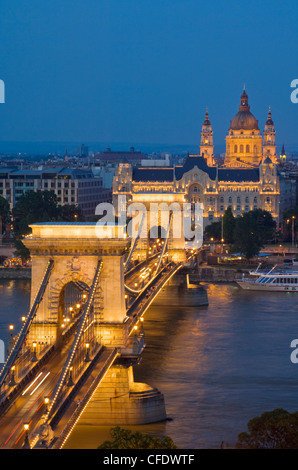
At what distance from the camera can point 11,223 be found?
50.3 m

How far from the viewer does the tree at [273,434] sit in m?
14.6

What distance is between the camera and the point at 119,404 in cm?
1800

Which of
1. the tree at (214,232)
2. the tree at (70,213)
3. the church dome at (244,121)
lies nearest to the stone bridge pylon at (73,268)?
the tree at (70,213)

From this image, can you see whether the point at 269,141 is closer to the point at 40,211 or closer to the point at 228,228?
the point at 228,228

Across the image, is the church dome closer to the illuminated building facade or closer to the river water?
the illuminated building facade

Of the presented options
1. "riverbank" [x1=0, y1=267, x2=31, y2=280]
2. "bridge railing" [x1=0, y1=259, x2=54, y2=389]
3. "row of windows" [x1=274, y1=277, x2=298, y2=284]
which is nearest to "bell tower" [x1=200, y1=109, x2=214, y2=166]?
"riverbank" [x1=0, y1=267, x2=31, y2=280]

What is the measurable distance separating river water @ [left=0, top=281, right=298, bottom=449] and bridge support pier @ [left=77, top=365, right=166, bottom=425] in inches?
6.9

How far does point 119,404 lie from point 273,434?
3.75 metres

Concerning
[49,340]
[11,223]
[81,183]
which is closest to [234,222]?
[11,223]

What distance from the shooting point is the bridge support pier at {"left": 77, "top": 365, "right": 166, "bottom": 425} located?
1786 cm

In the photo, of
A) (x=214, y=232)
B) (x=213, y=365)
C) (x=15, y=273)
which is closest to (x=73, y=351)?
(x=213, y=365)

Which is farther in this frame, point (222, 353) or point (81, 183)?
point (81, 183)

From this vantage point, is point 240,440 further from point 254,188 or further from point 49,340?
point 254,188

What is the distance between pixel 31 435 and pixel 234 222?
36.5 m
